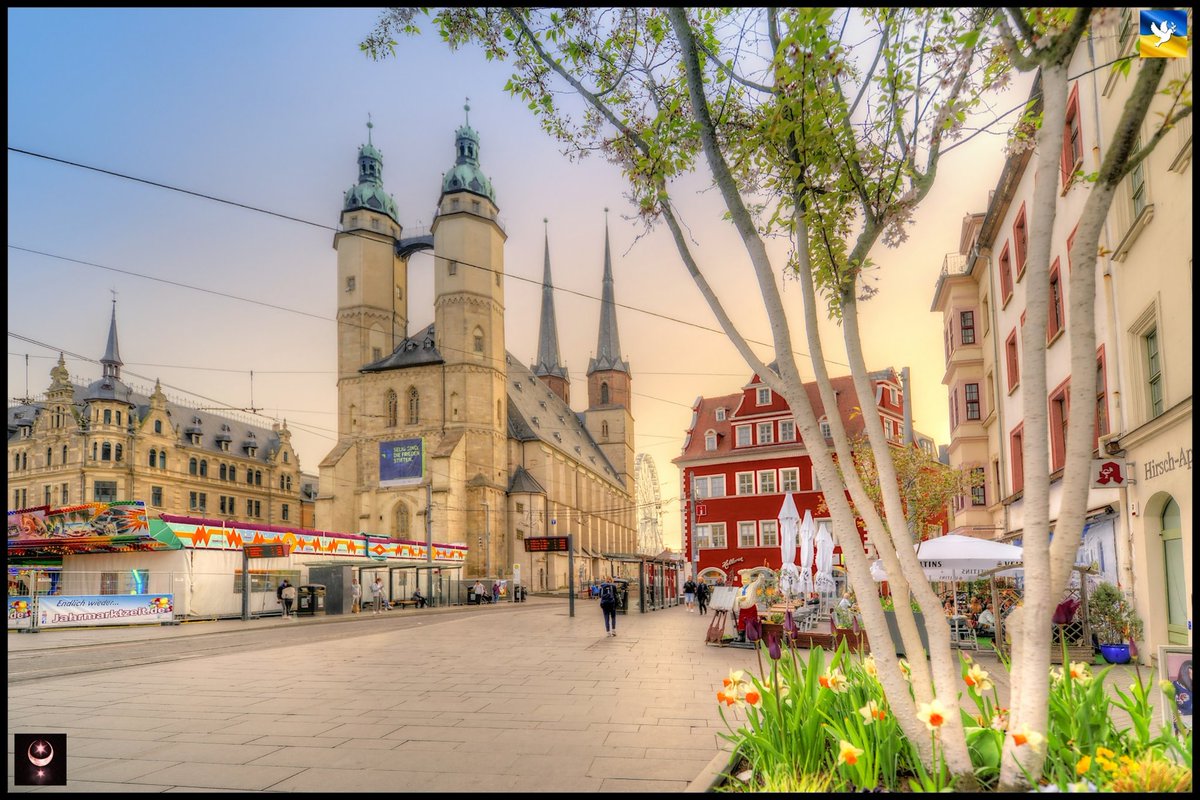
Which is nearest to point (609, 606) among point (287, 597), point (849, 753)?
point (849, 753)

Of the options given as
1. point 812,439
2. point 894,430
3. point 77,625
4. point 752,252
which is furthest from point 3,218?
point 894,430

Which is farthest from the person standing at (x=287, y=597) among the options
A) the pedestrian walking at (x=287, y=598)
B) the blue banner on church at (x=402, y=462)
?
the blue banner on church at (x=402, y=462)

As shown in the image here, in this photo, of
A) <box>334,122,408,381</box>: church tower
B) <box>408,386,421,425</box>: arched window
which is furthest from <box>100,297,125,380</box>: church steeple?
<box>408,386,421,425</box>: arched window

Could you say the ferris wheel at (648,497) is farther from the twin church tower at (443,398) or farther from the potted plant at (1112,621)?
the potted plant at (1112,621)

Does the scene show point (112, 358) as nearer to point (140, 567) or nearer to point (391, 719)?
point (140, 567)

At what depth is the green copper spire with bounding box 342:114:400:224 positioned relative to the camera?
77250 mm

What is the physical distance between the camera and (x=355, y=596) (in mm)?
42000

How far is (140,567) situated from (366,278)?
44.7 metres

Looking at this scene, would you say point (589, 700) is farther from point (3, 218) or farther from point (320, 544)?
point (320, 544)

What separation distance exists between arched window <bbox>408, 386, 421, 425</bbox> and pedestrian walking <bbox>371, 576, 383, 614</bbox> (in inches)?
1101

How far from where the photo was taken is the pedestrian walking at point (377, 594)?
42.3m

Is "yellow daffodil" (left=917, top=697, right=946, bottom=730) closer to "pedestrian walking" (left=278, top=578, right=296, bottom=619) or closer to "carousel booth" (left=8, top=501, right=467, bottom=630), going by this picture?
"carousel booth" (left=8, top=501, right=467, bottom=630)

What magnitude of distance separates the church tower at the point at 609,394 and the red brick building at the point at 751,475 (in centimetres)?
5534

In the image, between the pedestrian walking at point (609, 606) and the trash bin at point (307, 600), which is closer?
the pedestrian walking at point (609, 606)
